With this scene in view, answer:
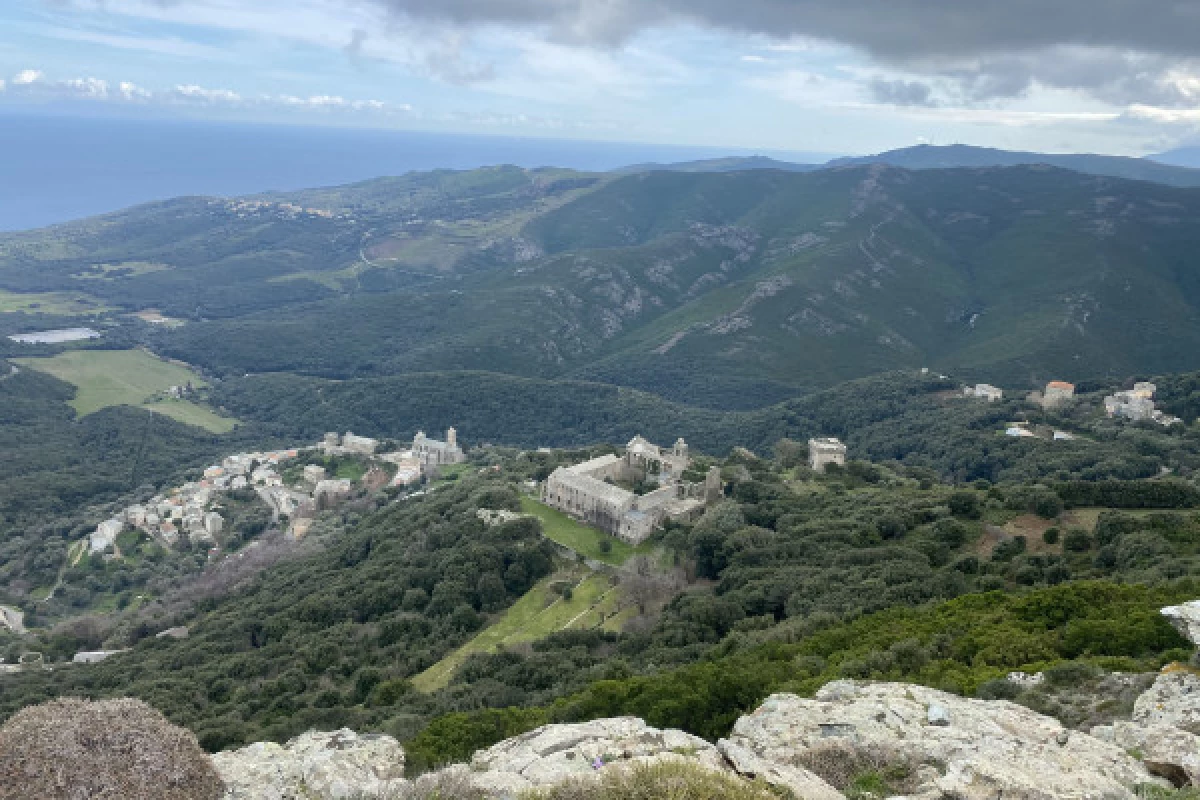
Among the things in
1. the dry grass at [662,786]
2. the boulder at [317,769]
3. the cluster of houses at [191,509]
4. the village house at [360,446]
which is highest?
the dry grass at [662,786]

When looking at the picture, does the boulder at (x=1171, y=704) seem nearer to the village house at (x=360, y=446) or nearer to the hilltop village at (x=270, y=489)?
the hilltop village at (x=270, y=489)

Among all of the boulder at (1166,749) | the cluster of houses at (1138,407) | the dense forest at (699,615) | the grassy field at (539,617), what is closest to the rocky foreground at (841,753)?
the boulder at (1166,749)

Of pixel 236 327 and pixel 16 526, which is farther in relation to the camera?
pixel 236 327

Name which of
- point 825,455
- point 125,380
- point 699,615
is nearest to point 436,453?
point 825,455

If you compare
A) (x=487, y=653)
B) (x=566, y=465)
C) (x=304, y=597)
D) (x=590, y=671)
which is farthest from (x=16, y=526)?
(x=590, y=671)

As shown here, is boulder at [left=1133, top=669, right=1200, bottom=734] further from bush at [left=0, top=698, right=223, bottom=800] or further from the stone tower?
the stone tower

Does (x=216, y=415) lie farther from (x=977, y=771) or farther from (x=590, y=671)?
(x=977, y=771)
